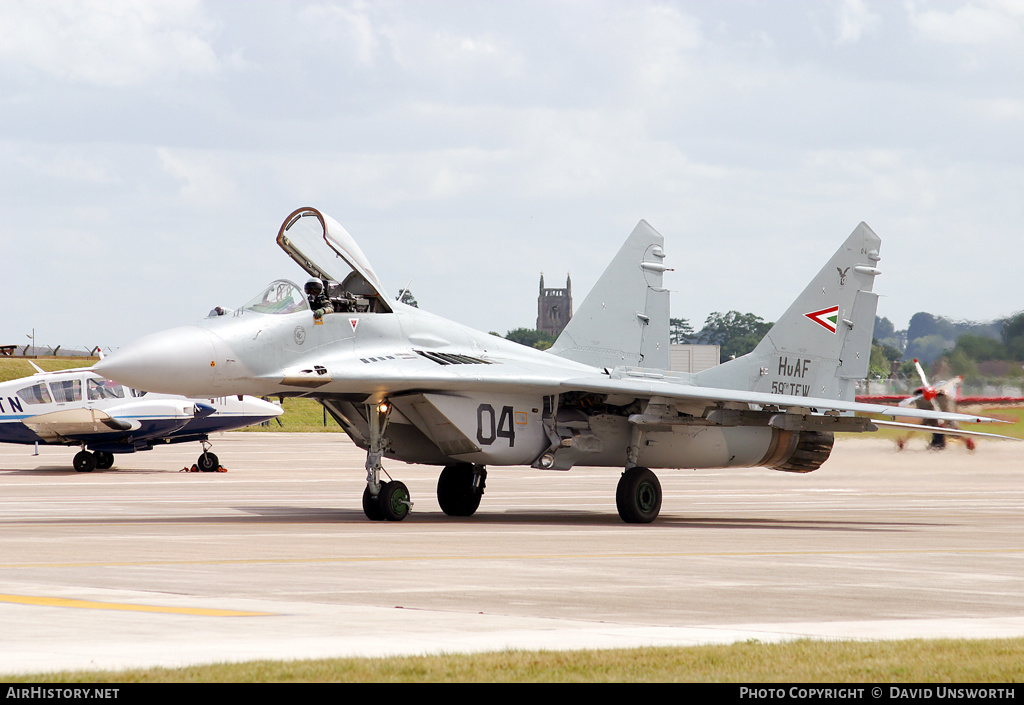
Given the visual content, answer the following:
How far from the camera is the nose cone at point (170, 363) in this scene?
1608cm

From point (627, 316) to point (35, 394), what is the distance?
20.2 m

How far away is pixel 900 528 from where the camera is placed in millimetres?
20016

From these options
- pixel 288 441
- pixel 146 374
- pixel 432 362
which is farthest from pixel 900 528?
pixel 288 441

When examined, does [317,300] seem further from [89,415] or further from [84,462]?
[84,462]

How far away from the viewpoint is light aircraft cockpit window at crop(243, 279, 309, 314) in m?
17.6

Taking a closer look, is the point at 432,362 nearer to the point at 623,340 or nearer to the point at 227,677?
the point at 623,340

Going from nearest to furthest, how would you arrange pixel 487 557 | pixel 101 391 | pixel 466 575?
1. pixel 466 575
2. pixel 487 557
3. pixel 101 391

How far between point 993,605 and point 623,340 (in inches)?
528

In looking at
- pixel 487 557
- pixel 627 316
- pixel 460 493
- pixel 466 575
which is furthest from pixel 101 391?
pixel 466 575

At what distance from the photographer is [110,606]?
9.11 metres

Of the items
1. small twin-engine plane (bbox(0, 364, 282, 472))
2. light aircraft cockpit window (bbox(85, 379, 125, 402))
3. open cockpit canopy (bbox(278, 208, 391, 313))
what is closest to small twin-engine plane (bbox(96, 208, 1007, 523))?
open cockpit canopy (bbox(278, 208, 391, 313))

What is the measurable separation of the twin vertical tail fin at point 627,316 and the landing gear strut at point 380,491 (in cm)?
492

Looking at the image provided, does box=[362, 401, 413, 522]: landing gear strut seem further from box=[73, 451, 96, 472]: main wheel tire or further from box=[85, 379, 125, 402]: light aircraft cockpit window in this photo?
box=[73, 451, 96, 472]: main wheel tire

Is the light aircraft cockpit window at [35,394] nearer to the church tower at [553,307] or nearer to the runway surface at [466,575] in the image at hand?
the runway surface at [466,575]
